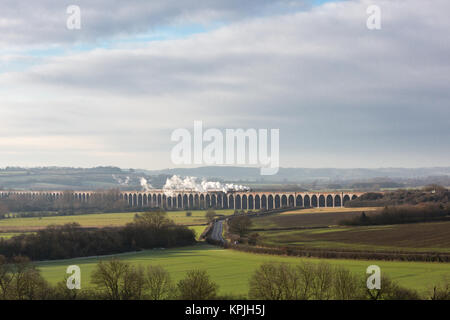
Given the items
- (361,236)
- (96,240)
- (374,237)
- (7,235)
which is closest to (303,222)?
(361,236)

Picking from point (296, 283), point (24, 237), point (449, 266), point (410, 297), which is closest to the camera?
point (410, 297)

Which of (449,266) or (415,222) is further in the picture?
(415,222)

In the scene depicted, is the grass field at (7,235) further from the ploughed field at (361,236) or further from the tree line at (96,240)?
the ploughed field at (361,236)

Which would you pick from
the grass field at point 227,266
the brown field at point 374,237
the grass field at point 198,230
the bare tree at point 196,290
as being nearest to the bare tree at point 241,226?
the brown field at point 374,237

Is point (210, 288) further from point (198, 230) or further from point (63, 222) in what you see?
point (63, 222)

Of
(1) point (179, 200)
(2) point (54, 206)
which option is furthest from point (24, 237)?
(1) point (179, 200)
